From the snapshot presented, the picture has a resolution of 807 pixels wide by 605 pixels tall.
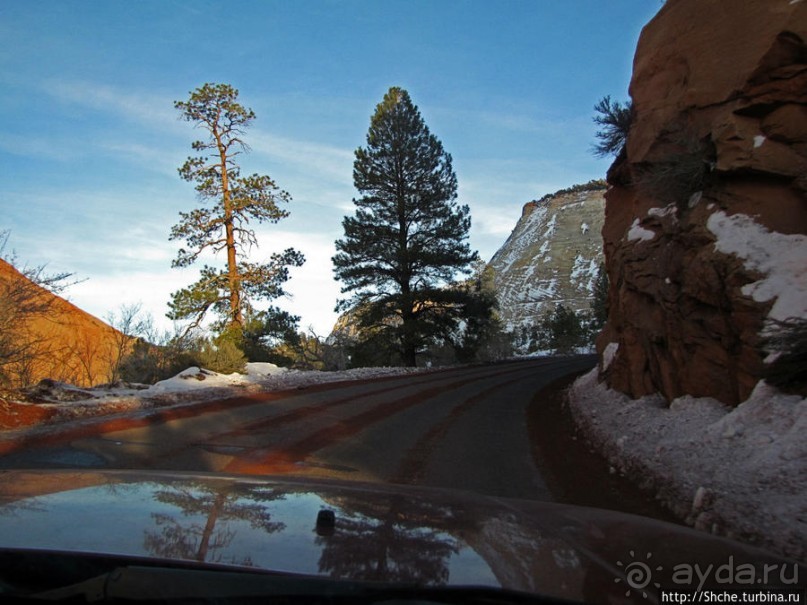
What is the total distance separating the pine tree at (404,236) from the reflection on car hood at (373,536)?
2917cm

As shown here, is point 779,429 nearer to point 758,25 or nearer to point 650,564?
point 650,564

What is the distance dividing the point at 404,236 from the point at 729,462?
29.0 meters

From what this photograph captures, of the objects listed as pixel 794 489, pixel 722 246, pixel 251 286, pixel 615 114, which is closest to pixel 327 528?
pixel 794 489

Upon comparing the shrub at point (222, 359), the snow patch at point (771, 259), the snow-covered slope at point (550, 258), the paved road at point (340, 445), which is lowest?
the paved road at point (340, 445)

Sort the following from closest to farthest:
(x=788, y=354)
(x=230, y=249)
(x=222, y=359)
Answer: (x=788, y=354) → (x=222, y=359) → (x=230, y=249)

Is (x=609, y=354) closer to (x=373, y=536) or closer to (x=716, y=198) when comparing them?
(x=716, y=198)

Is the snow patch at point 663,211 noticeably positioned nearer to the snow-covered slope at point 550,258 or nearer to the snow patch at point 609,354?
the snow patch at point 609,354

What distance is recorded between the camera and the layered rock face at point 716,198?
7.32 metres

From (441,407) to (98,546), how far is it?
438 inches

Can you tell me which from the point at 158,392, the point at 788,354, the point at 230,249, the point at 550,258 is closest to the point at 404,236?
the point at 230,249

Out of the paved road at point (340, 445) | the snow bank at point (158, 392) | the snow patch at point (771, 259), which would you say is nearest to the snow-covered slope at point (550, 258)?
the snow bank at point (158, 392)

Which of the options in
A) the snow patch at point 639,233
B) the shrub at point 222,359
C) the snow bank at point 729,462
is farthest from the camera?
the shrub at point 222,359

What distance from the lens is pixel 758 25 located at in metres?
8.57

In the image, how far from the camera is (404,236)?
34031 mm
